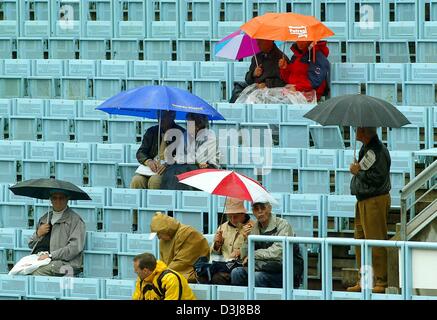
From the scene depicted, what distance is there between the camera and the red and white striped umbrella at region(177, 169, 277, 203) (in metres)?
11.2

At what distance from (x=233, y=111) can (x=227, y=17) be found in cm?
211

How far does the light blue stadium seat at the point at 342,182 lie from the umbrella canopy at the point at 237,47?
2.18 meters

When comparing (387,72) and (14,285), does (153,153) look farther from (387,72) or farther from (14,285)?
(387,72)

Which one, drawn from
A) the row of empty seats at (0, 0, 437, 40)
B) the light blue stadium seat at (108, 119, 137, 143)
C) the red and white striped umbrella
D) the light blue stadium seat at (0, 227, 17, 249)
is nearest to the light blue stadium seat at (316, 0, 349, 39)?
the row of empty seats at (0, 0, 437, 40)

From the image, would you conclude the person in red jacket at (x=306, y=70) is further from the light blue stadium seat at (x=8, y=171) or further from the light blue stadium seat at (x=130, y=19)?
the light blue stadium seat at (x=8, y=171)

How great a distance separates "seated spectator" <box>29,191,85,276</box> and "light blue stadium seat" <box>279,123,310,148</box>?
1.96 m

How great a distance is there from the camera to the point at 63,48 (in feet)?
51.5

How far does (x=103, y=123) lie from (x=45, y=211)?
1.42 m

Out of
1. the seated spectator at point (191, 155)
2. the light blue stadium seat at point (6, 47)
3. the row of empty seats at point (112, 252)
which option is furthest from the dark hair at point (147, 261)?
the light blue stadium seat at point (6, 47)

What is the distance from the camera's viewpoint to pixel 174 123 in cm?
1305

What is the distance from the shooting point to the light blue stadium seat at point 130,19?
15523 millimetres

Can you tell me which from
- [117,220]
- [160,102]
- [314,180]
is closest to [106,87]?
[160,102]

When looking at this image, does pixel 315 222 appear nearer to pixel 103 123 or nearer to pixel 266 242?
pixel 266 242

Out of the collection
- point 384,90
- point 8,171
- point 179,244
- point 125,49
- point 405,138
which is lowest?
point 179,244
